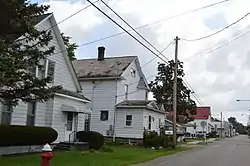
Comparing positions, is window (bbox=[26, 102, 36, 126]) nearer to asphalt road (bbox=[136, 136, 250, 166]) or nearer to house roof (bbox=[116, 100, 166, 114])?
asphalt road (bbox=[136, 136, 250, 166])

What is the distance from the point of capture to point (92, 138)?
28.0m

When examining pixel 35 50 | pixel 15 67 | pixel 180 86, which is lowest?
pixel 15 67

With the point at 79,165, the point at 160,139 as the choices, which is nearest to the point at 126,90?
the point at 160,139

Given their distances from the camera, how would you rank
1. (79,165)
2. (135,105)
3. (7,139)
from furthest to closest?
(135,105), (7,139), (79,165)

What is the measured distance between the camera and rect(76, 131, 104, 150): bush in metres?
27.9

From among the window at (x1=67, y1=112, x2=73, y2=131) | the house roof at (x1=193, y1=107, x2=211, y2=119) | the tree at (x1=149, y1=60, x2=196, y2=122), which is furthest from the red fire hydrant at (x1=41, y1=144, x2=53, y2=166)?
the house roof at (x1=193, y1=107, x2=211, y2=119)

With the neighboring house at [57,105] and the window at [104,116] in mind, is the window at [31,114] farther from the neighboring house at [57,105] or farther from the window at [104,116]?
the window at [104,116]

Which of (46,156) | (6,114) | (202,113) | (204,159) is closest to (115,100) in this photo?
(204,159)

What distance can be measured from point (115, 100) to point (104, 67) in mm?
3865

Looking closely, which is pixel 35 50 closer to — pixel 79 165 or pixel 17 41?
pixel 17 41

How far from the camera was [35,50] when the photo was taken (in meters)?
15.5

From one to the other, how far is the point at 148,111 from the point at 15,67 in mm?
27810

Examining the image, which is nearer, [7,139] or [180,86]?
[7,139]

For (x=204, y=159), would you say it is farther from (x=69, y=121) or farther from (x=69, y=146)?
(x=69, y=121)
